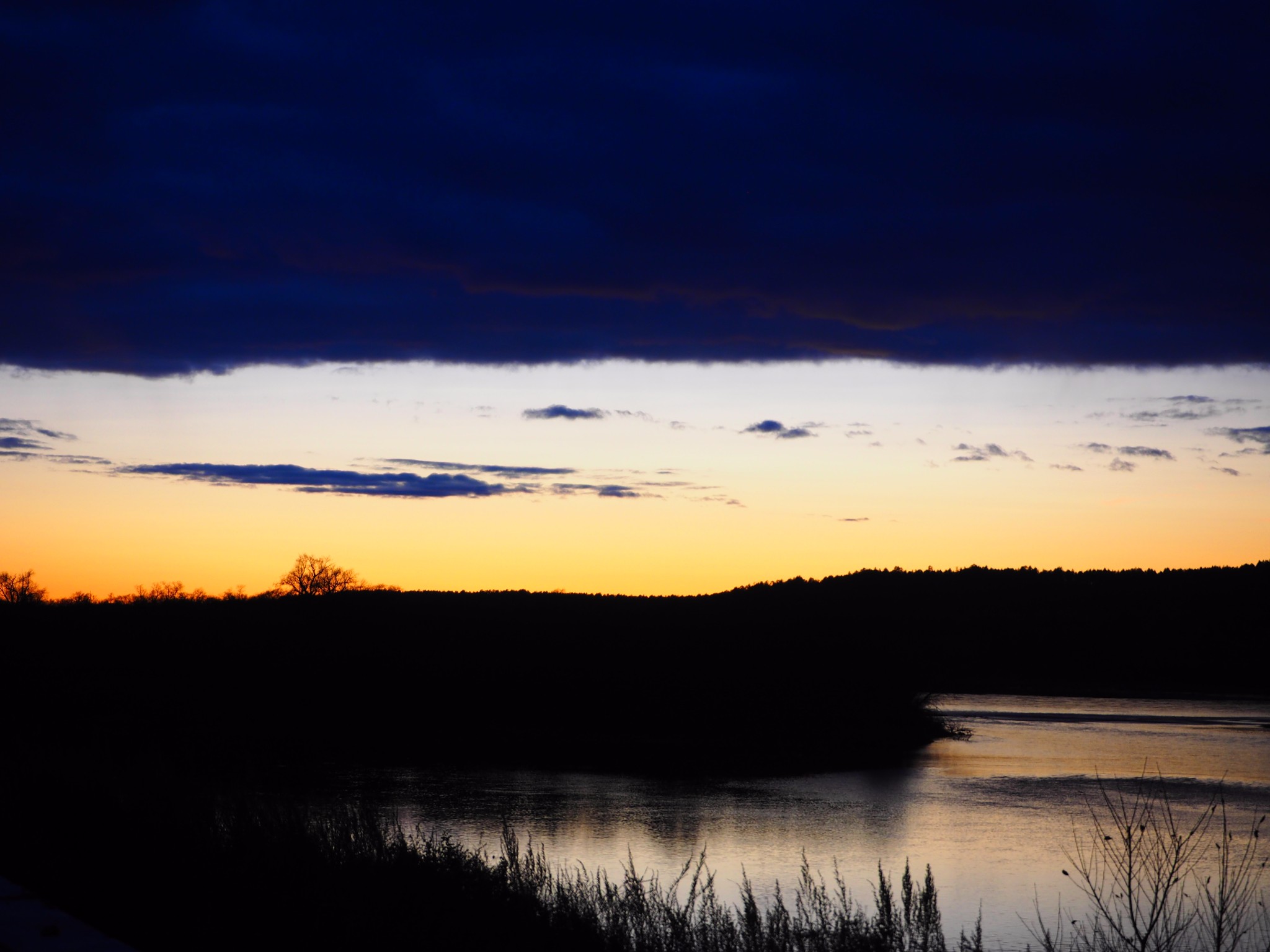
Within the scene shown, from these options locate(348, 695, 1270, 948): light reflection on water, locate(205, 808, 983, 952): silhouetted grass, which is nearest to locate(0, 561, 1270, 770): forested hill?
locate(348, 695, 1270, 948): light reflection on water

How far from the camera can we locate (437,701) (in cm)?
3881

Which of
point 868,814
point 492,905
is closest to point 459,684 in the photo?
point 868,814

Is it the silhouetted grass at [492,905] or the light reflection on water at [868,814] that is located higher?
the silhouetted grass at [492,905]

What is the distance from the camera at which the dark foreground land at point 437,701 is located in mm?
10406

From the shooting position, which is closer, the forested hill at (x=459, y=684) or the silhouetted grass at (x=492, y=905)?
the silhouetted grass at (x=492, y=905)

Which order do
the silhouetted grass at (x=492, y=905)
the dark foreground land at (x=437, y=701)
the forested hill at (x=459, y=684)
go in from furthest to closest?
the forested hill at (x=459, y=684) → the dark foreground land at (x=437, y=701) → the silhouetted grass at (x=492, y=905)

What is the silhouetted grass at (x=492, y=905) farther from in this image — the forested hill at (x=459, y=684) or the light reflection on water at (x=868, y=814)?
the forested hill at (x=459, y=684)

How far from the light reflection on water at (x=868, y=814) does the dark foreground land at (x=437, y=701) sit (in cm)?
277

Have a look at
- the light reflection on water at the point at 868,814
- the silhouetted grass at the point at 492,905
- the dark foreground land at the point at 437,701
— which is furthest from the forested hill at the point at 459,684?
the silhouetted grass at the point at 492,905

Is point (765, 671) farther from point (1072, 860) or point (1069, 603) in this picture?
point (1069, 603)

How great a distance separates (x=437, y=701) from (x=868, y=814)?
20418 millimetres

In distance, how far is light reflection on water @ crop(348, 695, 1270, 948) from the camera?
15938 mm

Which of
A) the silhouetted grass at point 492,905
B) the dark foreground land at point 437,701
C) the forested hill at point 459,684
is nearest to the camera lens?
the silhouetted grass at point 492,905

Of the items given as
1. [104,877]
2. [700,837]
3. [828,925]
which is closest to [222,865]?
[104,877]
